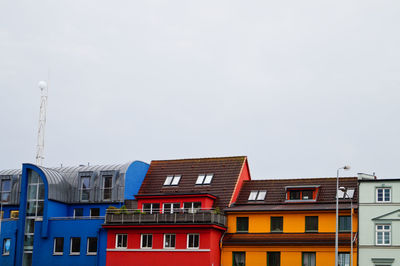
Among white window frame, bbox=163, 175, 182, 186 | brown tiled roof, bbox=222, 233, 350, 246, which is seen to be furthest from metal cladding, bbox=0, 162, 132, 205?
brown tiled roof, bbox=222, 233, 350, 246

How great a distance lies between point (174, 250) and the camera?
64000mm

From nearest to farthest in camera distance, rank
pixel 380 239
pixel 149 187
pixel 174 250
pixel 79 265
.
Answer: pixel 380 239
pixel 174 250
pixel 79 265
pixel 149 187

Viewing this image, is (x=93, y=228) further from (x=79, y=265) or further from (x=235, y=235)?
(x=235, y=235)

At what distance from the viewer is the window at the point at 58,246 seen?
6956 centimetres

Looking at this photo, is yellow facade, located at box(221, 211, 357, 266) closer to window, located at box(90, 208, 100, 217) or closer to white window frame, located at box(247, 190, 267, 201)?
white window frame, located at box(247, 190, 267, 201)

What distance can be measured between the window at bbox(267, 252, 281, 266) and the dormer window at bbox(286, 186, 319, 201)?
6.21 meters

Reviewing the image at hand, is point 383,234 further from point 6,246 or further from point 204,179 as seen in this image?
point 6,246

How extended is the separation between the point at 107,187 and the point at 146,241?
1003 cm

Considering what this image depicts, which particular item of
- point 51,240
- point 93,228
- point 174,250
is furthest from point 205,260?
point 51,240

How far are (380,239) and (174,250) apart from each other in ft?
63.0

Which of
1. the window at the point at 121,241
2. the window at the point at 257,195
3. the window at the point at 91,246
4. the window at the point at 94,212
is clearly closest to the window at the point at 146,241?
the window at the point at 121,241

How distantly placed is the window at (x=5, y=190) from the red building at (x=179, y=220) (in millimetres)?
16049

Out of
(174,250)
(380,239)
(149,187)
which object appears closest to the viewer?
(380,239)

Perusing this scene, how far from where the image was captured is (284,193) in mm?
66688
